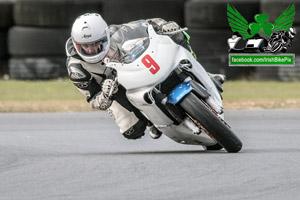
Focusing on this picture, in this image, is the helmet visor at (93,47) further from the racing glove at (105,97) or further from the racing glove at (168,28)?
the racing glove at (168,28)

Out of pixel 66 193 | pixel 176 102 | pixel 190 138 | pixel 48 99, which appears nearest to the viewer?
pixel 66 193

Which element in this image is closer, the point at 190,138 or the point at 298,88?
the point at 190,138

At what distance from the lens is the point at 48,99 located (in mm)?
13609

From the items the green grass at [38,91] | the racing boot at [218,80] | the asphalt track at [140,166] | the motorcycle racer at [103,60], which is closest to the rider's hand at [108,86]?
the motorcycle racer at [103,60]

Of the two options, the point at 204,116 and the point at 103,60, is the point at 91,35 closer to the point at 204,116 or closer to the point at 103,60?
the point at 103,60

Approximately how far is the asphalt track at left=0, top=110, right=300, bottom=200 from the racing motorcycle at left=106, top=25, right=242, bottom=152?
245 mm

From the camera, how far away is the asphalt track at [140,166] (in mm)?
5316

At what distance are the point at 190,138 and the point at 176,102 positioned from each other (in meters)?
Answer: 0.59

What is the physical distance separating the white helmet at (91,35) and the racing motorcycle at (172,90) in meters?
0.19

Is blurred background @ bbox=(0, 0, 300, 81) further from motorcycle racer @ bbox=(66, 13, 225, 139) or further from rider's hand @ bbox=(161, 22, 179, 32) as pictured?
rider's hand @ bbox=(161, 22, 179, 32)

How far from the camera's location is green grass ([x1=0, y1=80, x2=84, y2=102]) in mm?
13923

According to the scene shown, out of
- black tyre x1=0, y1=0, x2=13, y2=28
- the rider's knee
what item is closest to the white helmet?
the rider's knee

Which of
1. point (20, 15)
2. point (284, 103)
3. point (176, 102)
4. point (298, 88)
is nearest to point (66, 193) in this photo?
point (176, 102)

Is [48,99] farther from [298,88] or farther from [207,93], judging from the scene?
[207,93]
